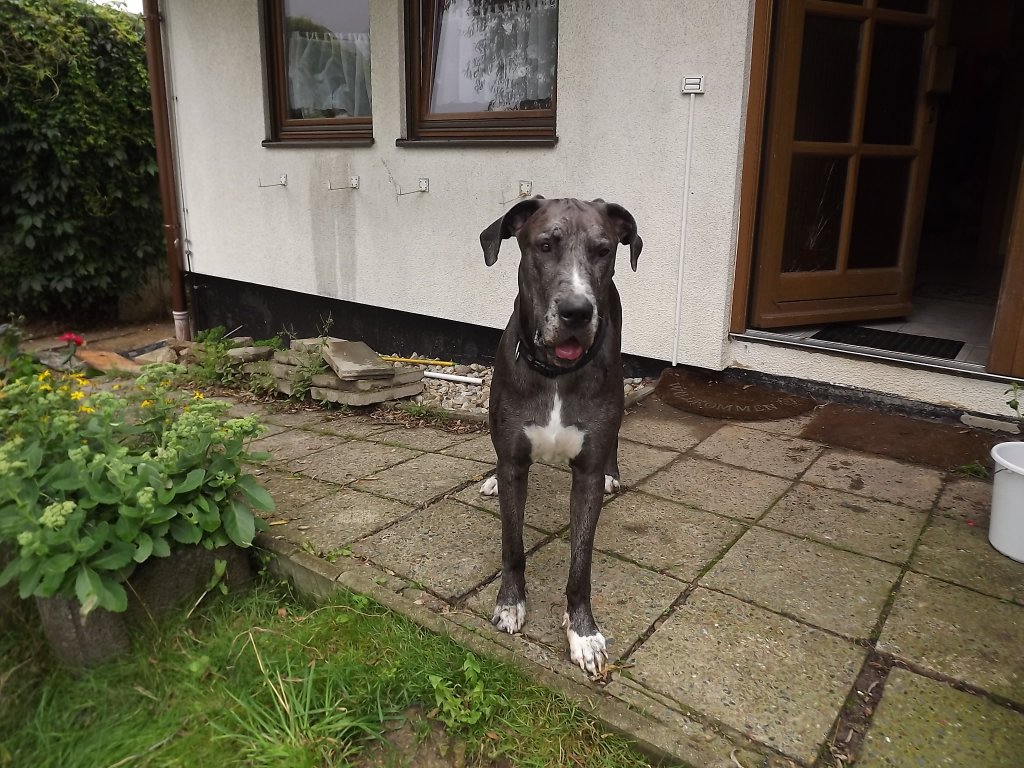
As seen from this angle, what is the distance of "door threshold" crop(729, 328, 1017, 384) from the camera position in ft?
12.6

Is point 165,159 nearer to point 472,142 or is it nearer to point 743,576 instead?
point 472,142

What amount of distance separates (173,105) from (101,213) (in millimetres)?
1703

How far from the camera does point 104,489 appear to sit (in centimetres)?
221

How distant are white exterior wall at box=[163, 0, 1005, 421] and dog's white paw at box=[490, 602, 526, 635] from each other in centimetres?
258

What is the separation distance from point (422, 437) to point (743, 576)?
2106 mm

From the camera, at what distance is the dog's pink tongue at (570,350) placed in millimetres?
2150

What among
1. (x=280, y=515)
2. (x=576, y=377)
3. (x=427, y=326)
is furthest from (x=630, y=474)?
(x=427, y=326)

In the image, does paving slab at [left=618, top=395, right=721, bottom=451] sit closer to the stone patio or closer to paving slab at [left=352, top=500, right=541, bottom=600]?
the stone patio

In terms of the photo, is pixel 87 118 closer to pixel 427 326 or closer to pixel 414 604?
pixel 427 326

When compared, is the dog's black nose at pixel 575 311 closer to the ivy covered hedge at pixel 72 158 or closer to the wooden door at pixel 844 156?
the wooden door at pixel 844 156

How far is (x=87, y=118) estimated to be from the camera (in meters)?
7.89

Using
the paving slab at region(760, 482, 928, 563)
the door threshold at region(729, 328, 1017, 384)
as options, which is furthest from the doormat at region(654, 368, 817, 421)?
the paving slab at region(760, 482, 928, 563)

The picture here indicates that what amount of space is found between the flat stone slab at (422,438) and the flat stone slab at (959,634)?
2.35m

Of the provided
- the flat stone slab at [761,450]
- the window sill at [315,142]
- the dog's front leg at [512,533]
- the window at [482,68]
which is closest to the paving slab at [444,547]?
the dog's front leg at [512,533]
